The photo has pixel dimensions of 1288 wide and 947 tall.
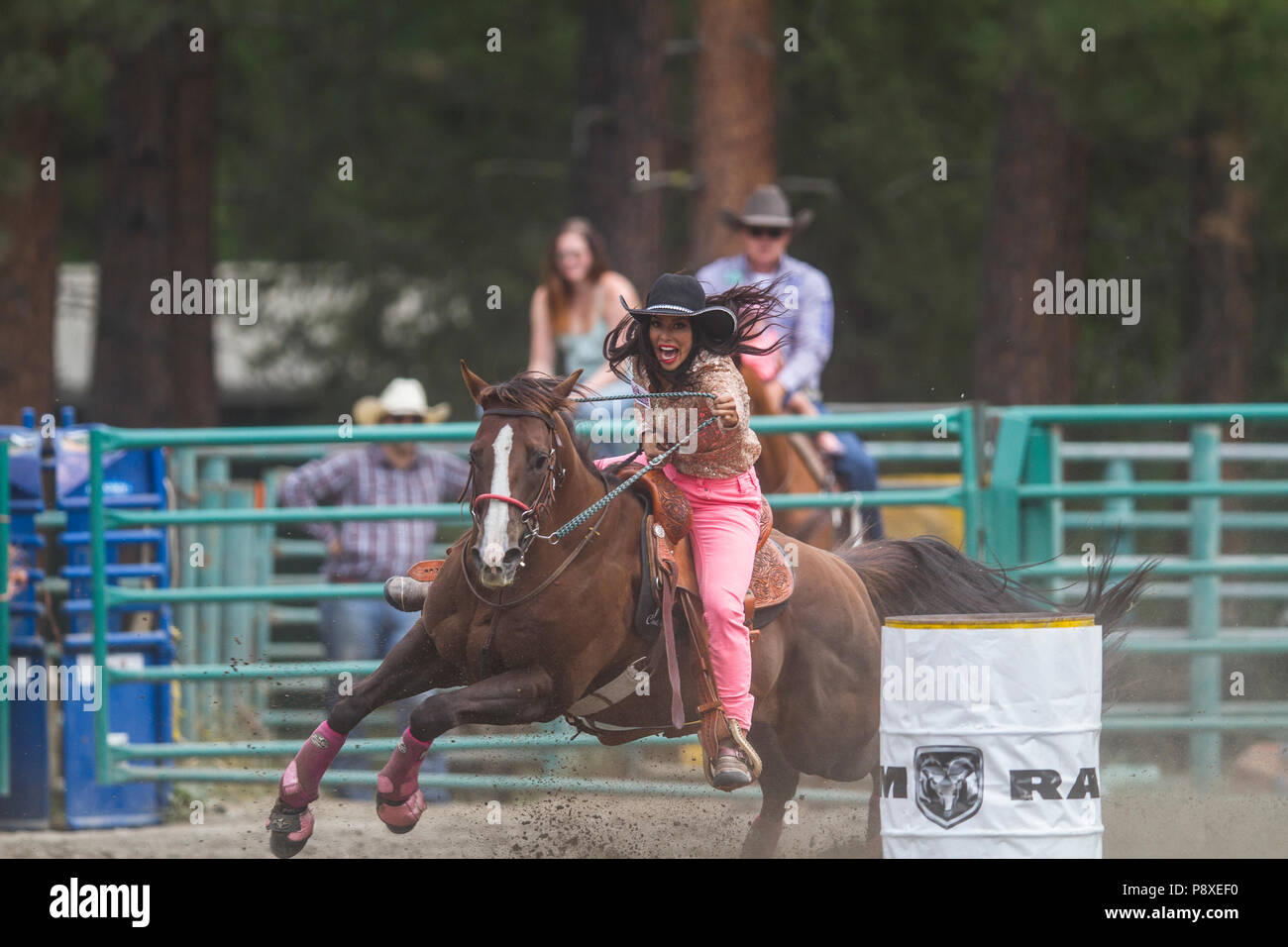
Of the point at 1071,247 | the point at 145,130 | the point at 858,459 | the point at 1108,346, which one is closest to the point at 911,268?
the point at 1108,346

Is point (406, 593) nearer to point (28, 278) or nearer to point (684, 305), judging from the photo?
point (684, 305)

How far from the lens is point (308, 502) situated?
355 inches

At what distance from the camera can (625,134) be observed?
15812 mm

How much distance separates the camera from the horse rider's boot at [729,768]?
5457mm

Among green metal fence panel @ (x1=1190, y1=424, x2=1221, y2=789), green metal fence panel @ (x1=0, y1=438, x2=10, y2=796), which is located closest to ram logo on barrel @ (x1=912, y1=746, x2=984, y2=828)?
green metal fence panel @ (x1=1190, y1=424, x2=1221, y2=789)

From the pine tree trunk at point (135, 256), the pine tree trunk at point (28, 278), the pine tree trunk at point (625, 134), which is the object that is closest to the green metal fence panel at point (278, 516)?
the pine tree trunk at point (28, 278)

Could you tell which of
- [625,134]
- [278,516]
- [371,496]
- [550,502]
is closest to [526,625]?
[550,502]

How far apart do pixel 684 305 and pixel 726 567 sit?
2.79ft

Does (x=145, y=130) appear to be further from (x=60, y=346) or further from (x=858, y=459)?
(x=60, y=346)

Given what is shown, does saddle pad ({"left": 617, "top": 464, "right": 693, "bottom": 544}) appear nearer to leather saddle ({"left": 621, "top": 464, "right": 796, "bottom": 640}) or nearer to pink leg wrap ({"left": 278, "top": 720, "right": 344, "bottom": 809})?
leather saddle ({"left": 621, "top": 464, "right": 796, "bottom": 640})

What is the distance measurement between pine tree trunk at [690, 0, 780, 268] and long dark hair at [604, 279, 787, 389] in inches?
316

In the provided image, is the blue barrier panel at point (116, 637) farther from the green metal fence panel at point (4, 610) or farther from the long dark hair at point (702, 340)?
the long dark hair at point (702, 340)

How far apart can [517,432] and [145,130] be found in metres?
11.9

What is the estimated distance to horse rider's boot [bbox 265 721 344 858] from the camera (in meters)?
5.37
